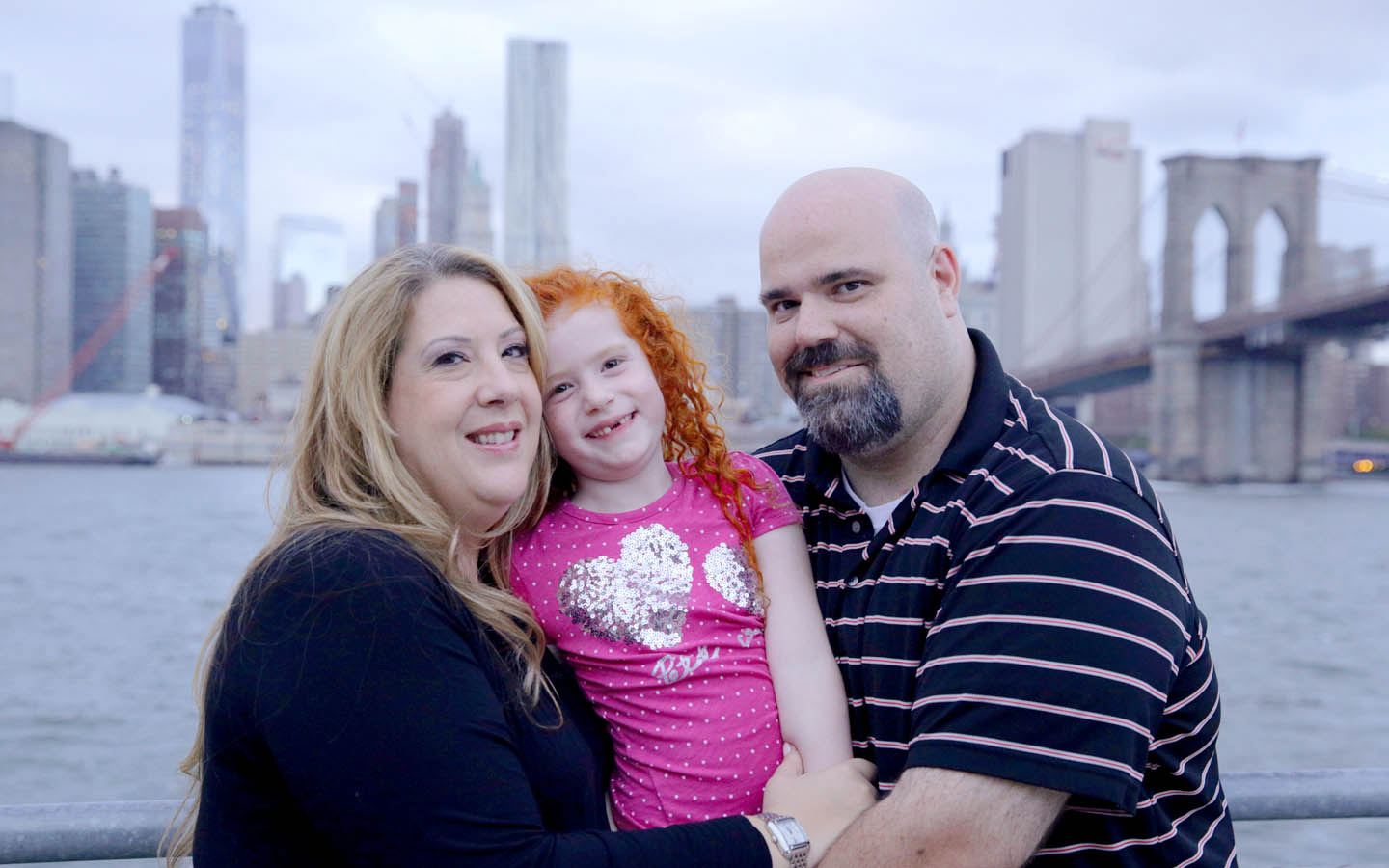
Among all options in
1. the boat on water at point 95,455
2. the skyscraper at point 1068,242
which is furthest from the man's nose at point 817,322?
the boat on water at point 95,455

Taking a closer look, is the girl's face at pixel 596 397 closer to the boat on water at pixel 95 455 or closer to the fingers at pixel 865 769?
the fingers at pixel 865 769

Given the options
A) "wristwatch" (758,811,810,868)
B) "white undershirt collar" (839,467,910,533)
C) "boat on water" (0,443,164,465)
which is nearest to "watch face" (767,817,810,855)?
"wristwatch" (758,811,810,868)

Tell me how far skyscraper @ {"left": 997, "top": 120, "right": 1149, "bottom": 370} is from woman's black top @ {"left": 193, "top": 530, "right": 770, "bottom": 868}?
153 ft

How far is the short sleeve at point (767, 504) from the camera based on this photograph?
5.22ft

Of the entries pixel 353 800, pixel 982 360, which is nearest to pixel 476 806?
pixel 353 800

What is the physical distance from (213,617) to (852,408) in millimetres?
15120

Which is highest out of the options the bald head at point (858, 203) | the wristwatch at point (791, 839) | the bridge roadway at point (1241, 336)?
the bridge roadway at point (1241, 336)

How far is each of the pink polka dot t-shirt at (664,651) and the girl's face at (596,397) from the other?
0.09 meters

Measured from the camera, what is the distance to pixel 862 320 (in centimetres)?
156

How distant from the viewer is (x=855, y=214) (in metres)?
1.56

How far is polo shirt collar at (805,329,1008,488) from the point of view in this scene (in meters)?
1.43

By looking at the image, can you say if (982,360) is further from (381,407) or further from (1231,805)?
(381,407)

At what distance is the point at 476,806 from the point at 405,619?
181 millimetres

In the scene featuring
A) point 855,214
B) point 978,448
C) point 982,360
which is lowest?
point 978,448
